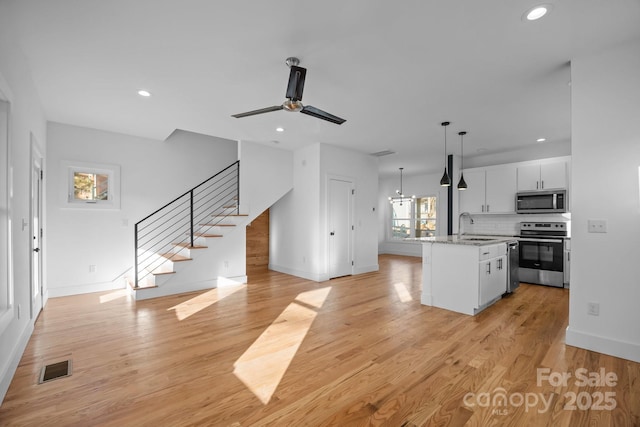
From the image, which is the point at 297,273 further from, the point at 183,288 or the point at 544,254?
the point at 544,254

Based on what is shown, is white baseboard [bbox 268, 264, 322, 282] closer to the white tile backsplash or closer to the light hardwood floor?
the light hardwood floor

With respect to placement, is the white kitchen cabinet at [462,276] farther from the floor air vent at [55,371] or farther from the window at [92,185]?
the window at [92,185]

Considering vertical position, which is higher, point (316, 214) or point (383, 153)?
point (383, 153)

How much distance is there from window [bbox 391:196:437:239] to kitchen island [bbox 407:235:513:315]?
5.05 m

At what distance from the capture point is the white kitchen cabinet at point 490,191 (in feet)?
20.2

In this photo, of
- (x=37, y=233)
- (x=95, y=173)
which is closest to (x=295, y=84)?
(x=37, y=233)

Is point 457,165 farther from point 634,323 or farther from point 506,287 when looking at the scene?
point 634,323

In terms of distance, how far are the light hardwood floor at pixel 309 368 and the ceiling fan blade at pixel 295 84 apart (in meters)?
2.30

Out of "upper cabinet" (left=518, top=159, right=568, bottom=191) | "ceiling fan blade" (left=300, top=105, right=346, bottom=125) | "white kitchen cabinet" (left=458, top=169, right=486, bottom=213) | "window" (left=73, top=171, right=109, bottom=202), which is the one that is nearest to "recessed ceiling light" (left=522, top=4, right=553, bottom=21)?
"ceiling fan blade" (left=300, top=105, right=346, bottom=125)

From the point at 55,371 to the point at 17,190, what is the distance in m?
1.57

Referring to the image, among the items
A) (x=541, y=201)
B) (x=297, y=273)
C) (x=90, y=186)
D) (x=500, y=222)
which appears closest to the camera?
(x=90, y=186)

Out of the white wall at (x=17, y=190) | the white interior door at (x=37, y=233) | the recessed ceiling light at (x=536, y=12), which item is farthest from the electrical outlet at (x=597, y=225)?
the white interior door at (x=37, y=233)

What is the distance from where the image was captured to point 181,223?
604cm

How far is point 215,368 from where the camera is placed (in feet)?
8.05
